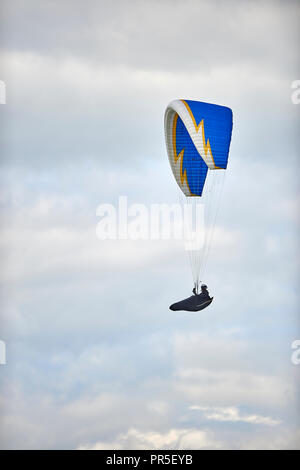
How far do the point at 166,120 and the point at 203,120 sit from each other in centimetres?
423

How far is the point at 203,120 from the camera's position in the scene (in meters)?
63.1
